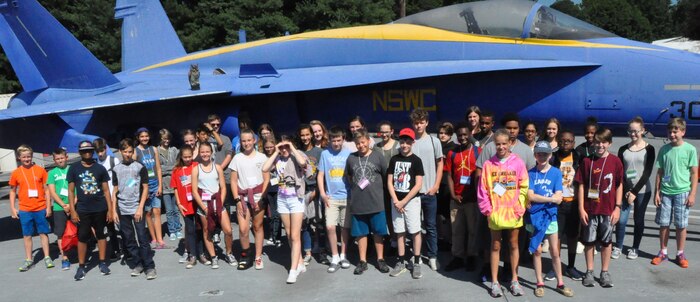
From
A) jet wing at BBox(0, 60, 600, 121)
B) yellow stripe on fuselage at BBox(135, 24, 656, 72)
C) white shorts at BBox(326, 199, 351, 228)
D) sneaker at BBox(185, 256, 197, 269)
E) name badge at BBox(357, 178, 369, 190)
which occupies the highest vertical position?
yellow stripe on fuselage at BBox(135, 24, 656, 72)

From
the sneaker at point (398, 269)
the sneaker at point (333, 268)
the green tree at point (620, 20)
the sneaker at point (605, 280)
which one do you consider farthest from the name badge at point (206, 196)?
the green tree at point (620, 20)

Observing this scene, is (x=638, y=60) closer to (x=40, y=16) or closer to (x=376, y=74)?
(x=376, y=74)

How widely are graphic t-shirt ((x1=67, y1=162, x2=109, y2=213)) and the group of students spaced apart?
1 centimetres

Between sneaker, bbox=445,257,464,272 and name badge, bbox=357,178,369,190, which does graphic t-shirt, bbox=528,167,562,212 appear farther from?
name badge, bbox=357,178,369,190

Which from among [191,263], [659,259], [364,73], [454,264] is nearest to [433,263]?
[454,264]

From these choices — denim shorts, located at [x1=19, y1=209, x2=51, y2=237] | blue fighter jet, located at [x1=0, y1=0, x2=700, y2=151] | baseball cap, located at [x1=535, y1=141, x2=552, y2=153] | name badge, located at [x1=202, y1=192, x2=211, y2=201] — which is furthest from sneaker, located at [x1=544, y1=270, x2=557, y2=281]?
denim shorts, located at [x1=19, y1=209, x2=51, y2=237]

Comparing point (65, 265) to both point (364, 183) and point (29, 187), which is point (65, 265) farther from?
point (364, 183)

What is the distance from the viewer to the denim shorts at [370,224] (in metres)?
5.73

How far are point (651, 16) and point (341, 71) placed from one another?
3081 inches

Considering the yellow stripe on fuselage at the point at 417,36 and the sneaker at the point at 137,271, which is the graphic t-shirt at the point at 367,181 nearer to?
the sneaker at the point at 137,271

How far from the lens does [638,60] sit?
6988 millimetres

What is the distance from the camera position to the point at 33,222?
654 centimetres

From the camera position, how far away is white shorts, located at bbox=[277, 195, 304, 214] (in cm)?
582

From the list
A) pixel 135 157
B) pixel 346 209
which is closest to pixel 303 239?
pixel 346 209
